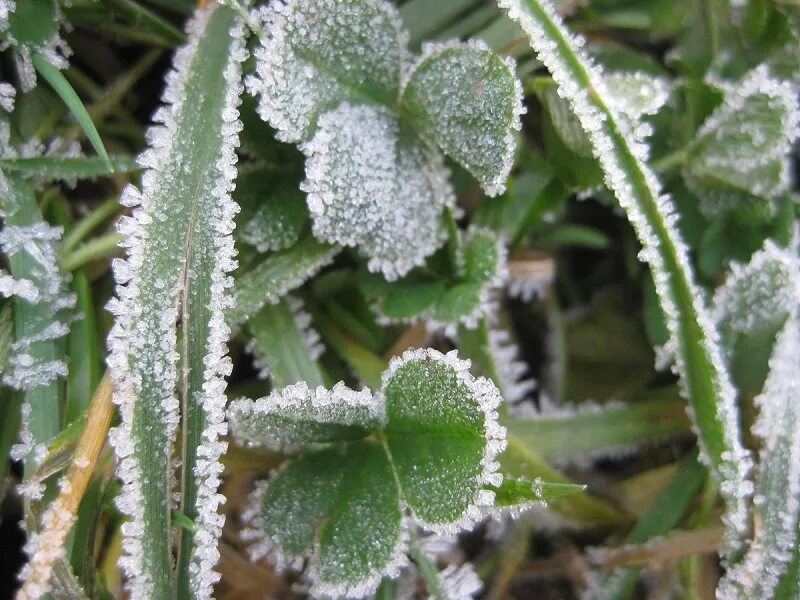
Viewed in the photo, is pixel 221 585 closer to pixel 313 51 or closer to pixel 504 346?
pixel 504 346

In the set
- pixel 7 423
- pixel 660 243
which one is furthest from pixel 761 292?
pixel 7 423

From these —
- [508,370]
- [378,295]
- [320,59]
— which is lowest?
[508,370]

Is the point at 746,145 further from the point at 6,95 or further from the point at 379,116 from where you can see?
the point at 6,95

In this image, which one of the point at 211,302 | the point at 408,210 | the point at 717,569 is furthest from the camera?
the point at 717,569

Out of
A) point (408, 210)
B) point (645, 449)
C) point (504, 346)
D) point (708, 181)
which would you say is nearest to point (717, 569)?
point (645, 449)

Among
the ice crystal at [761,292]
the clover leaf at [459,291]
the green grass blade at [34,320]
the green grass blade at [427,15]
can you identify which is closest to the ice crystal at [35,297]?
the green grass blade at [34,320]

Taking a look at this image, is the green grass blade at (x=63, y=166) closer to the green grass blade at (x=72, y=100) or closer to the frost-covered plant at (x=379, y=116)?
the green grass blade at (x=72, y=100)

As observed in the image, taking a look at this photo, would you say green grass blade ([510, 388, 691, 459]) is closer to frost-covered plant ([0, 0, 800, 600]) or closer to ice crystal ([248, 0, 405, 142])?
frost-covered plant ([0, 0, 800, 600])

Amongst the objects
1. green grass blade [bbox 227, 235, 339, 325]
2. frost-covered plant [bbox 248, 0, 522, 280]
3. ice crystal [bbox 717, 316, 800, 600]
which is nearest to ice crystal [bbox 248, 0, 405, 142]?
frost-covered plant [bbox 248, 0, 522, 280]
